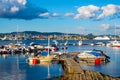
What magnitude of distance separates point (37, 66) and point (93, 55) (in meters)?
20.8

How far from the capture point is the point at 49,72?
70.2 meters

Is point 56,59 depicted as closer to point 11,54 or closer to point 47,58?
point 47,58

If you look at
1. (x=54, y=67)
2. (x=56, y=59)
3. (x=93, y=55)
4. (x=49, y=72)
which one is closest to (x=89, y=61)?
(x=93, y=55)

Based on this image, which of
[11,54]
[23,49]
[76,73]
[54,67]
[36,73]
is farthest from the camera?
[23,49]

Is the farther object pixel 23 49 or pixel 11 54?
pixel 23 49

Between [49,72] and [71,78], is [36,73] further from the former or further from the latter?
[71,78]

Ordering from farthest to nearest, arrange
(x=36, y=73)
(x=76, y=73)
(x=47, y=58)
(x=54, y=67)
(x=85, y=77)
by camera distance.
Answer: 1. (x=47, y=58)
2. (x=54, y=67)
3. (x=36, y=73)
4. (x=76, y=73)
5. (x=85, y=77)

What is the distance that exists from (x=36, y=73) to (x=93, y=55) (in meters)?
30.4

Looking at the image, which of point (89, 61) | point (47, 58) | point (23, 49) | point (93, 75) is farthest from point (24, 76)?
point (23, 49)

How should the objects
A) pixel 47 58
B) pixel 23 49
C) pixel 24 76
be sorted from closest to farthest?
pixel 24 76 < pixel 47 58 < pixel 23 49

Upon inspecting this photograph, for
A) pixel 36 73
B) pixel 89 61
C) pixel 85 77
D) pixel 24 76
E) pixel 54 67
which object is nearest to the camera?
pixel 85 77

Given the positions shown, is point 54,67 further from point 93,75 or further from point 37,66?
point 93,75

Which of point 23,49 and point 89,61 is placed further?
point 23,49

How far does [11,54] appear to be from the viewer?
126 metres
